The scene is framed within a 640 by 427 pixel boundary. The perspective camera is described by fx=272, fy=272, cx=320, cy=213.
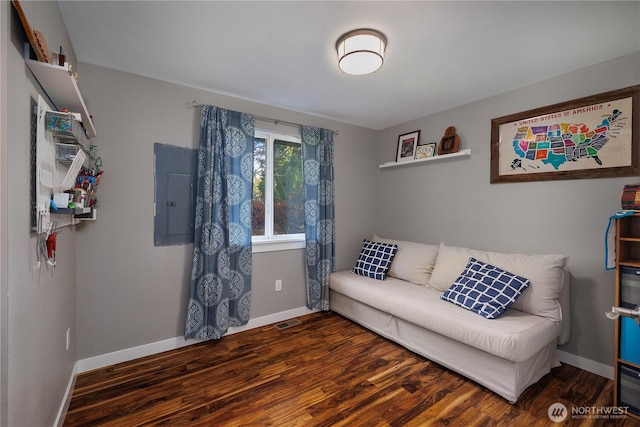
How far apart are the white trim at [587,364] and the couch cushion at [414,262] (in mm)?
1185

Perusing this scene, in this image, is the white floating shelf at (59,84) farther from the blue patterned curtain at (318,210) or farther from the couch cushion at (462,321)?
the couch cushion at (462,321)

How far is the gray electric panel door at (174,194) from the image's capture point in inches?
94.0

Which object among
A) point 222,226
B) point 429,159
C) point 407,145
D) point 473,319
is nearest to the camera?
point 473,319

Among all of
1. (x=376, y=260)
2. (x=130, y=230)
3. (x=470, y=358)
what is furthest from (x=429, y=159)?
(x=130, y=230)

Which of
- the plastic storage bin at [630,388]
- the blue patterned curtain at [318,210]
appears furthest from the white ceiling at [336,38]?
the plastic storage bin at [630,388]

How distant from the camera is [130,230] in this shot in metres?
2.27

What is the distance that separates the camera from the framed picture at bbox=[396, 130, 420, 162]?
3375 millimetres

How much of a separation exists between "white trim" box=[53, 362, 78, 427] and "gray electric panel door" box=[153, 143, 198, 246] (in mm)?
1060

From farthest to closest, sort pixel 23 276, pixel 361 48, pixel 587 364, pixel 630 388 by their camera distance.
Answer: pixel 587 364 < pixel 361 48 < pixel 630 388 < pixel 23 276

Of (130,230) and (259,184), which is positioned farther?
(259,184)

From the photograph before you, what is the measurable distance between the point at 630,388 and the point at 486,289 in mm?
897

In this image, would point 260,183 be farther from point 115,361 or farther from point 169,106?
point 115,361

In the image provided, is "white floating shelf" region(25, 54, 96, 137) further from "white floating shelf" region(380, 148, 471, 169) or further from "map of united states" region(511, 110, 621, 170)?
"map of united states" region(511, 110, 621, 170)

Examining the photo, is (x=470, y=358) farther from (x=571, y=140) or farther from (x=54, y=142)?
(x=54, y=142)
